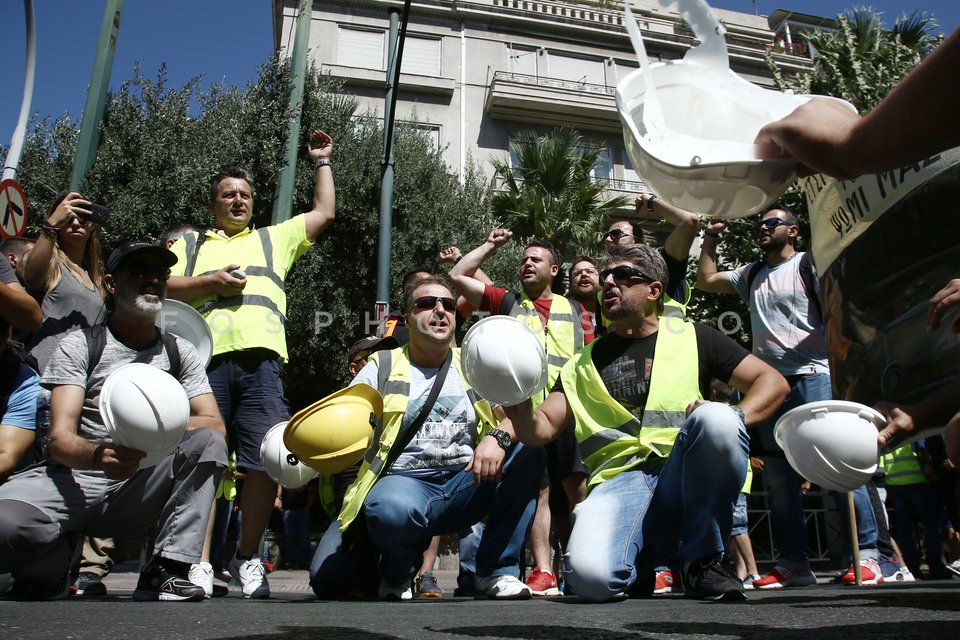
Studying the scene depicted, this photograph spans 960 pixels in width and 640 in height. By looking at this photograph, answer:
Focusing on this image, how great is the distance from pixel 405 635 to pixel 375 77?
67.9ft

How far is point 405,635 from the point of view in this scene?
6.43ft

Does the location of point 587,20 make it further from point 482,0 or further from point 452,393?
point 452,393

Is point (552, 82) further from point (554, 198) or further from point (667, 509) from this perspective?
point (667, 509)

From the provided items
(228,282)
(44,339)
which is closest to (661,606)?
(228,282)

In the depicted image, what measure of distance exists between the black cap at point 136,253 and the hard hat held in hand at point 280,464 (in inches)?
35.7

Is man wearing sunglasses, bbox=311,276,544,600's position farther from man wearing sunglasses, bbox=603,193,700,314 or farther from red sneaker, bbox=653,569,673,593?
man wearing sunglasses, bbox=603,193,700,314

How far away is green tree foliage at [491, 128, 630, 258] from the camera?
1819 cm

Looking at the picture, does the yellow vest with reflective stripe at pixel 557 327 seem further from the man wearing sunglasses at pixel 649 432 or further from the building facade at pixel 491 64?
the building facade at pixel 491 64

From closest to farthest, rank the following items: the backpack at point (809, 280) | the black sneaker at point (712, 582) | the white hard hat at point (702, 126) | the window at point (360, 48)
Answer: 1. the white hard hat at point (702, 126)
2. the black sneaker at point (712, 582)
3. the backpack at point (809, 280)
4. the window at point (360, 48)

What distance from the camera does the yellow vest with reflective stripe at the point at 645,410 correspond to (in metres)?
3.21

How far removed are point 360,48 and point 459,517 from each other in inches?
806

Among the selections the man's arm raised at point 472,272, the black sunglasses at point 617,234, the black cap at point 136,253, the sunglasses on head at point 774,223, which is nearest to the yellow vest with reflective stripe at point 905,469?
the sunglasses on head at point 774,223

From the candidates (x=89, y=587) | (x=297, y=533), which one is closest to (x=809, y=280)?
(x=89, y=587)

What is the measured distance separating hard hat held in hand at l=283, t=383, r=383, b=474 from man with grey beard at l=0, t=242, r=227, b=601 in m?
0.47
